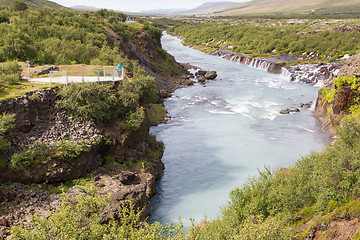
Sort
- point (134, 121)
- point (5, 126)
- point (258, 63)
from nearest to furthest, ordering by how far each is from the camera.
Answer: point (5, 126) → point (134, 121) → point (258, 63)

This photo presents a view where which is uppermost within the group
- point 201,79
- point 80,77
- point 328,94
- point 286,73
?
point 80,77

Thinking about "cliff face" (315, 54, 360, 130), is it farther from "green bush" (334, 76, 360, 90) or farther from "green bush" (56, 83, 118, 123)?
"green bush" (56, 83, 118, 123)

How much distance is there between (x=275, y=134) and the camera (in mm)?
36031

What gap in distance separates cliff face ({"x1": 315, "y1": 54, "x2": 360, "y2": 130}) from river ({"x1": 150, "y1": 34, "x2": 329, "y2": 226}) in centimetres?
173

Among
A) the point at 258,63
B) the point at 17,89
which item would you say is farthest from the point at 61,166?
the point at 258,63

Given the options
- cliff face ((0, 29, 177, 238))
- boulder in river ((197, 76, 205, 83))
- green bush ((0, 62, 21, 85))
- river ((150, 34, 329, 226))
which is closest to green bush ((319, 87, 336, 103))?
river ((150, 34, 329, 226))

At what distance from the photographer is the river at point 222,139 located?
24.2 m

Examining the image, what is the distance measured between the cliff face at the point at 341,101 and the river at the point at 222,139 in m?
1.73

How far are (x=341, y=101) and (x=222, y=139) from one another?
15.7 metres

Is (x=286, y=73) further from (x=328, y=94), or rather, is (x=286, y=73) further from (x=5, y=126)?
(x=5, y=126)

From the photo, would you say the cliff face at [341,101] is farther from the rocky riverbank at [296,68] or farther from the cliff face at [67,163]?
the cliff face at [67,163]

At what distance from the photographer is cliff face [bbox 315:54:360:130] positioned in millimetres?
34531

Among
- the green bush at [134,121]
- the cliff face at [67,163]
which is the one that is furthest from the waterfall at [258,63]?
the green bush at [134,121]

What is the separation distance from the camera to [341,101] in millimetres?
35125
